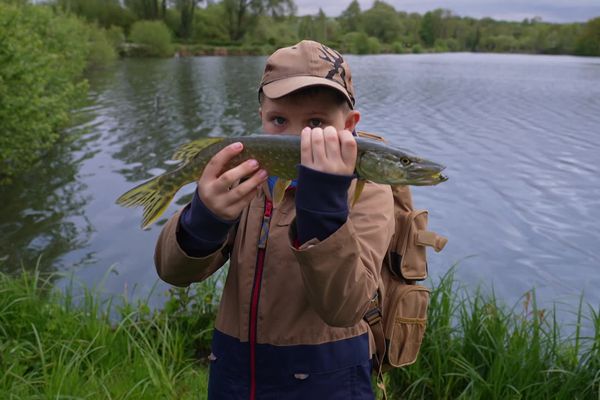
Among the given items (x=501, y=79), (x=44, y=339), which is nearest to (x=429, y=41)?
(x=501, y=79)

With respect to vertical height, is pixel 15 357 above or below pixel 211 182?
below

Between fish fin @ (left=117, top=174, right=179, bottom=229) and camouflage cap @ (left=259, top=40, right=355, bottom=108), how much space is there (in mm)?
613

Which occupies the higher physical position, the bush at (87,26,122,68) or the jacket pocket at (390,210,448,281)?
the jacket pocket at (390,210,448,281)

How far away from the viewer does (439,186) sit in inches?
427

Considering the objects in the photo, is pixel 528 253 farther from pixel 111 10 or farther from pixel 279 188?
pixel 111 10

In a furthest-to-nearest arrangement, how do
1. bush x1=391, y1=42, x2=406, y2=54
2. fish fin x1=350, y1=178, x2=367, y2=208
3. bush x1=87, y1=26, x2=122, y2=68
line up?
bush x1=391, y1=42, x2=406, y2=54, bush x1=87, y1=26, x2=122, y2=68, fish fin x1=350, y1=178, x2=367, y2=208

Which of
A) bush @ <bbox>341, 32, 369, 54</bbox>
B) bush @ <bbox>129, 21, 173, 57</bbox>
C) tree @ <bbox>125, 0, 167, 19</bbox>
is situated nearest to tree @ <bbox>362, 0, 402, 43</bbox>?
bush @ <bbox>341, 32, 369, 54</bbox>

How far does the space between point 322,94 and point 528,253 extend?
6968 mm

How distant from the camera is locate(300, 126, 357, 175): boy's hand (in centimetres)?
152

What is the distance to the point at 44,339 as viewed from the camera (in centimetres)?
362

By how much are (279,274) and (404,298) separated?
609mm

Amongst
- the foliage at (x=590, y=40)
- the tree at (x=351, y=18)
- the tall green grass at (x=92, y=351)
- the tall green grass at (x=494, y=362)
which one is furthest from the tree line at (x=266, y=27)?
the tall green grass at (x=494, y=362)

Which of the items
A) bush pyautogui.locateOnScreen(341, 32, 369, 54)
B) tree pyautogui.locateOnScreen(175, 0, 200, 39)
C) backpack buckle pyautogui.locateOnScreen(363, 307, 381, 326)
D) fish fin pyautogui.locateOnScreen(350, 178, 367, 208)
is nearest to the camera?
fish fin pyautogui.locateOnScreen(350, 178, 367, 208)

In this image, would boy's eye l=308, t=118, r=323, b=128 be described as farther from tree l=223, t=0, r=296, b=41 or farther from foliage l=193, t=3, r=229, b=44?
tree l=223, t=0, r=296, b=41
